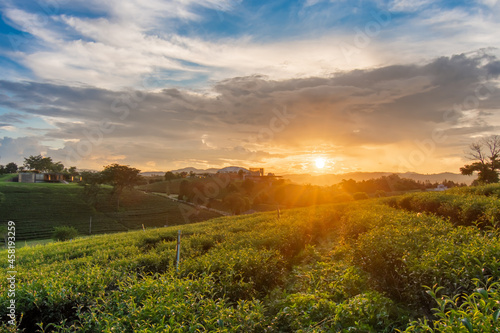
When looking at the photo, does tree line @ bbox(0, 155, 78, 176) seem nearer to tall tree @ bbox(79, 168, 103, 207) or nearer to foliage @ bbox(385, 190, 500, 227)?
tall tree @ bbox(79, 168, 103, 207)

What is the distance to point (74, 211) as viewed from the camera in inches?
2210

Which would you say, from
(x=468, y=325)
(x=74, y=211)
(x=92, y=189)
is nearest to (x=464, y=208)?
(x=468, y=325)

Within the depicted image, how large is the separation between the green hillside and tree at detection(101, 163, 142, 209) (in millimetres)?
2848

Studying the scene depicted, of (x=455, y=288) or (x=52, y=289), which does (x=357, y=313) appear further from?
(x=52, y=289)

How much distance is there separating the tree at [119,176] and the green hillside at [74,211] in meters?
2.85

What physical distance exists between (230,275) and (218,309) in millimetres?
1436

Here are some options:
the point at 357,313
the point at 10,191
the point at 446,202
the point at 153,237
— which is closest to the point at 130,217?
the point at 10,191

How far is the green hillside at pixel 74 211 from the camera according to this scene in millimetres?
47906

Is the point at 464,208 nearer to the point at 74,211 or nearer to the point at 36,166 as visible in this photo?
the point at 74,211

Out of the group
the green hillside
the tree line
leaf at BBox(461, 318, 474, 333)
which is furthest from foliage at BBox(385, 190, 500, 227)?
the tree line

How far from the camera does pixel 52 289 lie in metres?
4.61

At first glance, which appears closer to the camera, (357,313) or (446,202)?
(357,313)

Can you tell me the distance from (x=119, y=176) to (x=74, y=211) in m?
13.4

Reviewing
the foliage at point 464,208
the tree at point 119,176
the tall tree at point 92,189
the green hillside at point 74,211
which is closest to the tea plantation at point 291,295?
the foliage at point 464,208
